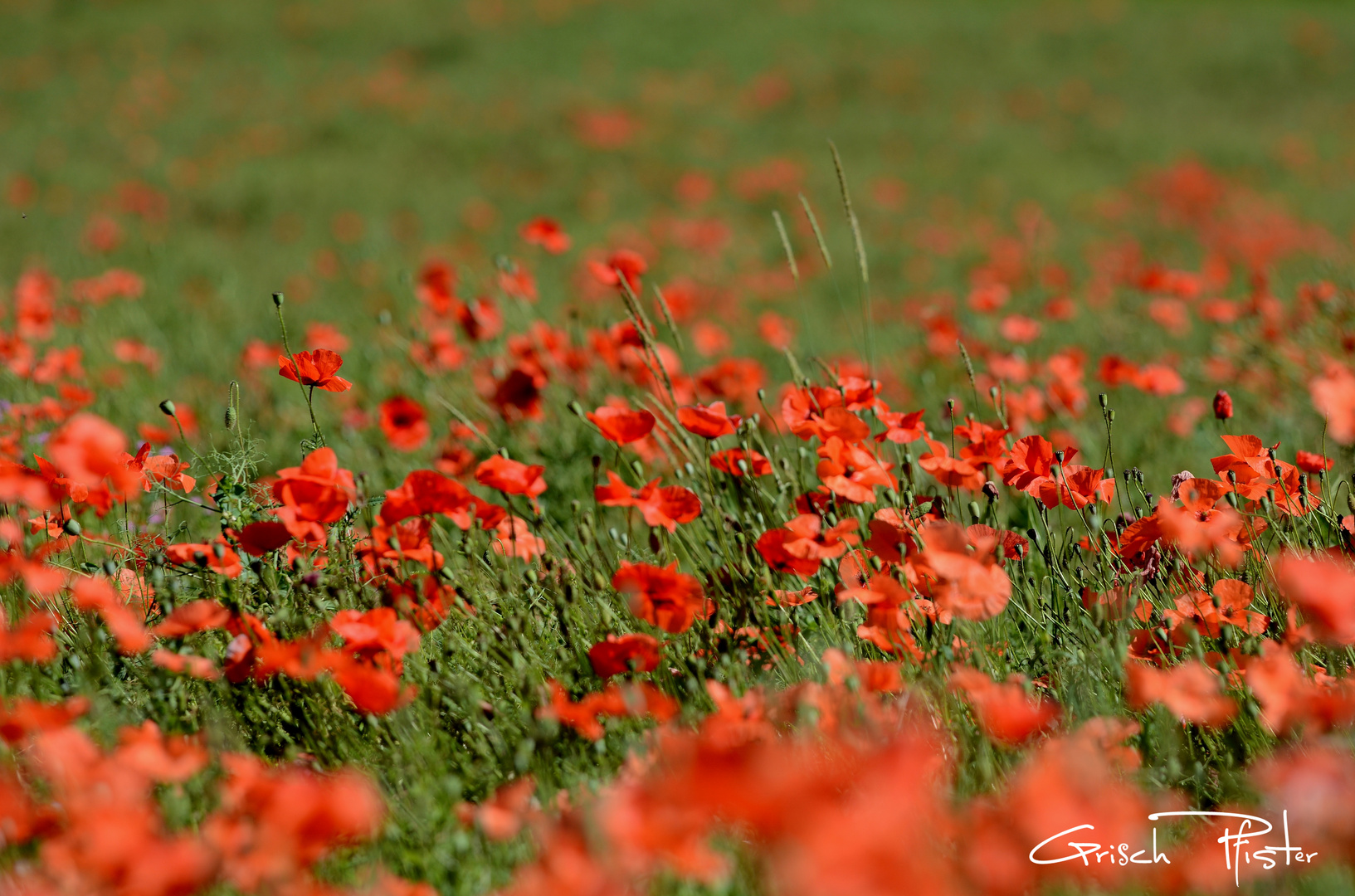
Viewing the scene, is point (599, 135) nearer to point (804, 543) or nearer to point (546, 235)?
point (546, 235)

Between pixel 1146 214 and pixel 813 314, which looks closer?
pixel 813 314

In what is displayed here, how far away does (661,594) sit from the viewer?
4.49 ft

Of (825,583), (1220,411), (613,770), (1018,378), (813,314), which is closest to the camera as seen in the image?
(613,770)

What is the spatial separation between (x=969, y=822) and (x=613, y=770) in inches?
23.5

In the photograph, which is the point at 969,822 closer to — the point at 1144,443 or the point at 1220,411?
the point at 1220,411

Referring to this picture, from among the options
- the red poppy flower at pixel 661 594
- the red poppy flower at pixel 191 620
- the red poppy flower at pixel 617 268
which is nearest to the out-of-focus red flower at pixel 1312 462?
the red poppy flower at pixel 661 594

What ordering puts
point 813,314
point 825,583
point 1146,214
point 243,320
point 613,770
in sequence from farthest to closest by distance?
point 1146,214
point 813,314
point 243,320
point 825,583
point 613,770

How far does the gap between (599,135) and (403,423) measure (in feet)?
25.9

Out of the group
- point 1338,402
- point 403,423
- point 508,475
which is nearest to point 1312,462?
point 1338,402

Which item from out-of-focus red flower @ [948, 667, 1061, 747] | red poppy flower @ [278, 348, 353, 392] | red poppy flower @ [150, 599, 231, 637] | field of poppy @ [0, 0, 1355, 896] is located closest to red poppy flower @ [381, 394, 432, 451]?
field of poppy @ [0, 0, 1355, 896]

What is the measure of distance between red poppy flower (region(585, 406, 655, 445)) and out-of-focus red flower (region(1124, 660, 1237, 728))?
2.72 feet

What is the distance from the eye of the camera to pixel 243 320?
4395 millimetres

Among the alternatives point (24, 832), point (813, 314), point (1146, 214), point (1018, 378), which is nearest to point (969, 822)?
point (24, 832)
